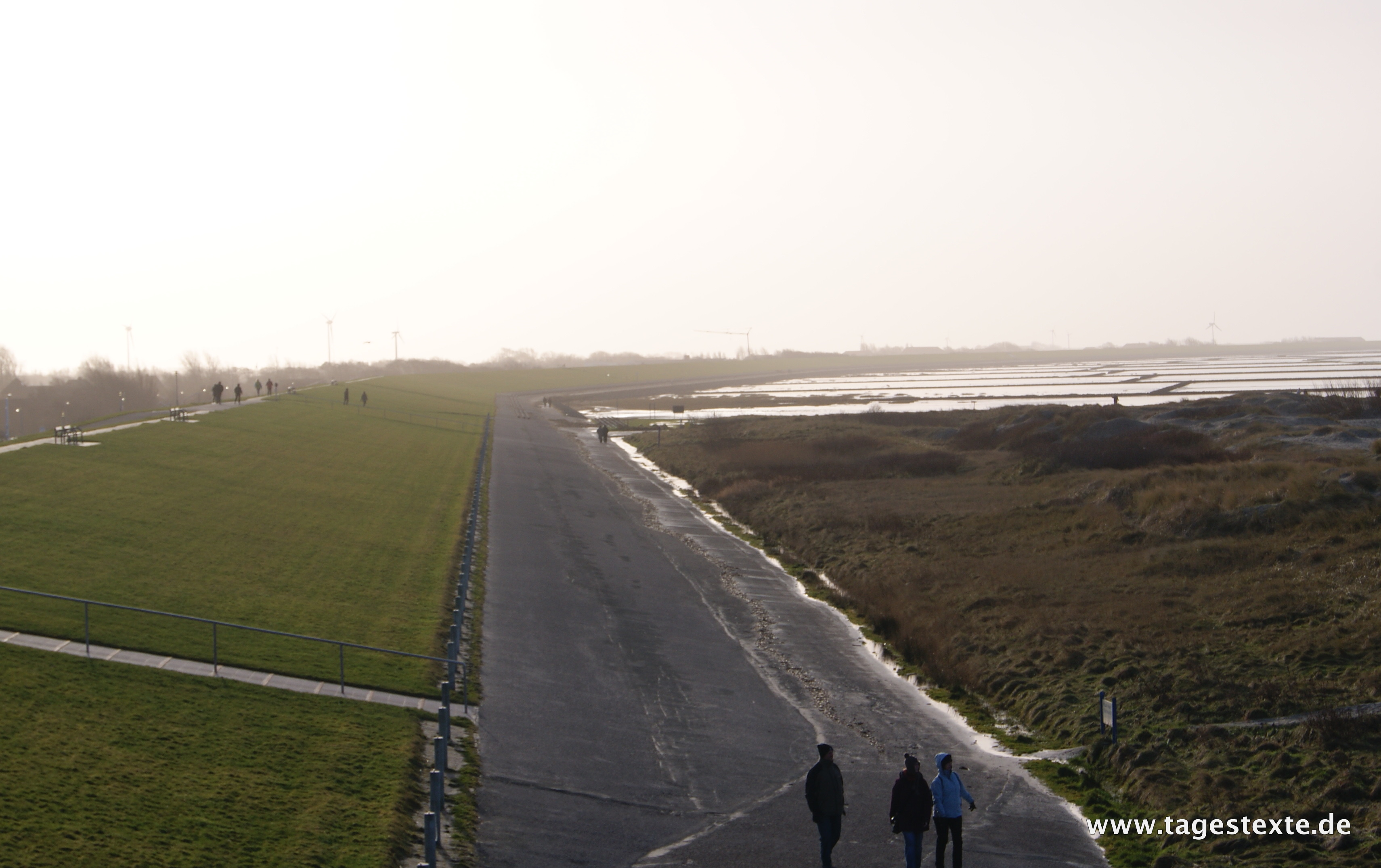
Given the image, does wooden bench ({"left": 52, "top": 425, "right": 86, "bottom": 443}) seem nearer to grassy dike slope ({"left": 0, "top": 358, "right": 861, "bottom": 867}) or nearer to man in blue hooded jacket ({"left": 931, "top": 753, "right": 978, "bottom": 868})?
grassy dike slope ({"left": 0, "top": 358, "right": 861, "bottom": 867})

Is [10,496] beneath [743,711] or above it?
above

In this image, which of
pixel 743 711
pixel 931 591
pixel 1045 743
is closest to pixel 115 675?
Result: pixel 743 711

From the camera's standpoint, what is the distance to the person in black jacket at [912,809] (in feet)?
44.7

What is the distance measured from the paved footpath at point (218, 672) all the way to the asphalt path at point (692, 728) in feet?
5.81

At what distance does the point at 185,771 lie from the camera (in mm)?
15617

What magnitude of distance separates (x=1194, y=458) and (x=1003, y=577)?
23.5 m

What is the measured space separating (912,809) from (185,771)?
1021cm

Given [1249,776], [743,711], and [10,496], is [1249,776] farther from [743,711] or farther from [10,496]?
[10,496]

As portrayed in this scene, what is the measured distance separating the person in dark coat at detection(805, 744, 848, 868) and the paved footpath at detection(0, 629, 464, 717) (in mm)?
8916

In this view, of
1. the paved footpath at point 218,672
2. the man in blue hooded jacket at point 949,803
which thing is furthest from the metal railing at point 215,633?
the man in blue hooded jacket at point 949,803

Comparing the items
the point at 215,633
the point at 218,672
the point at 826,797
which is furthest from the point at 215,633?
the point at 826,797

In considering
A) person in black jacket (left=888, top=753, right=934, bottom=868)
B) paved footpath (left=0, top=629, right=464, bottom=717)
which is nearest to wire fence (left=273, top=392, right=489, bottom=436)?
paved footpath (left=0, top=629, right=464, bottom=717)

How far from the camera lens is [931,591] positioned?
33250 mm

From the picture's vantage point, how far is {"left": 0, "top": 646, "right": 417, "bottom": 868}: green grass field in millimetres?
13359
